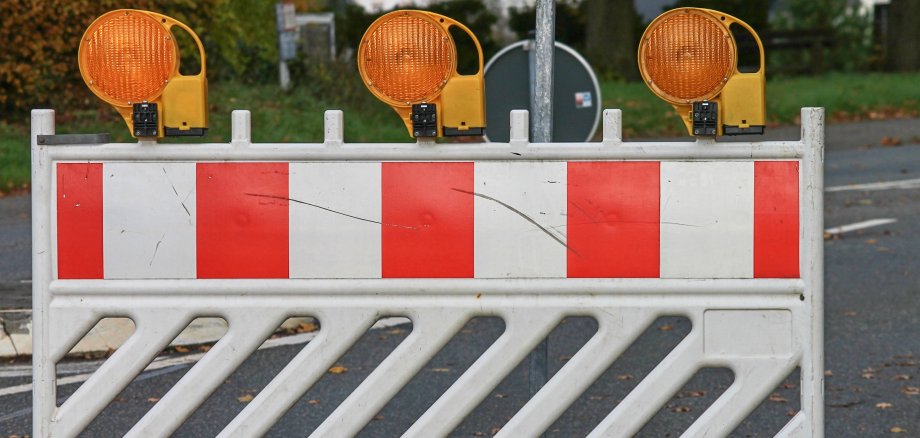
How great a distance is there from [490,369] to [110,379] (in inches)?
34.8

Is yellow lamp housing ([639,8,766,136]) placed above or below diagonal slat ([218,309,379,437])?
above

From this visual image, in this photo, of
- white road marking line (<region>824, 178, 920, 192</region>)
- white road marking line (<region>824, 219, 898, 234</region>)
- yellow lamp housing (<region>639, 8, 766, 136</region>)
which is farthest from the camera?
white road marking line (<region>824, 178, 920, 192</region>)

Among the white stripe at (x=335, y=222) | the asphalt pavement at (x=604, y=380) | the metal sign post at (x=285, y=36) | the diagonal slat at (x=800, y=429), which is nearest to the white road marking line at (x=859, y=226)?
the asphalt pavement at (x=604, y=380)

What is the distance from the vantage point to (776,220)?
3.34 m

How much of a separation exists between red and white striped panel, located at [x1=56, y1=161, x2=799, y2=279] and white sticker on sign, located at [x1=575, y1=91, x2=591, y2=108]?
5929mm

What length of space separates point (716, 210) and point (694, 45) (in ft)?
1.23

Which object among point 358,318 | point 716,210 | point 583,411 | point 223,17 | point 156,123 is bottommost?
point 583,411

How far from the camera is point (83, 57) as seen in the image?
3402 millimetres

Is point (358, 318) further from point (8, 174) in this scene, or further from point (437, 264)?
point (8, 174)

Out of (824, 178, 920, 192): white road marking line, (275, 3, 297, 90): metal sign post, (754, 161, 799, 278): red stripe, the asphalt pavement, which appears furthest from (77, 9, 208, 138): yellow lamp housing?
(275, 3, 297, 90): metal sign post

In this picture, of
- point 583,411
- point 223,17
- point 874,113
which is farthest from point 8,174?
point 874,113

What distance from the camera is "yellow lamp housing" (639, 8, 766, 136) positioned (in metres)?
3.32

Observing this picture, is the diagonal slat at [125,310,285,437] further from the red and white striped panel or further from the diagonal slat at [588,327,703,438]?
the diagonal slat at [588,327,703,438]

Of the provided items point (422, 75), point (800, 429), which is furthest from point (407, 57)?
point (800, 429)
